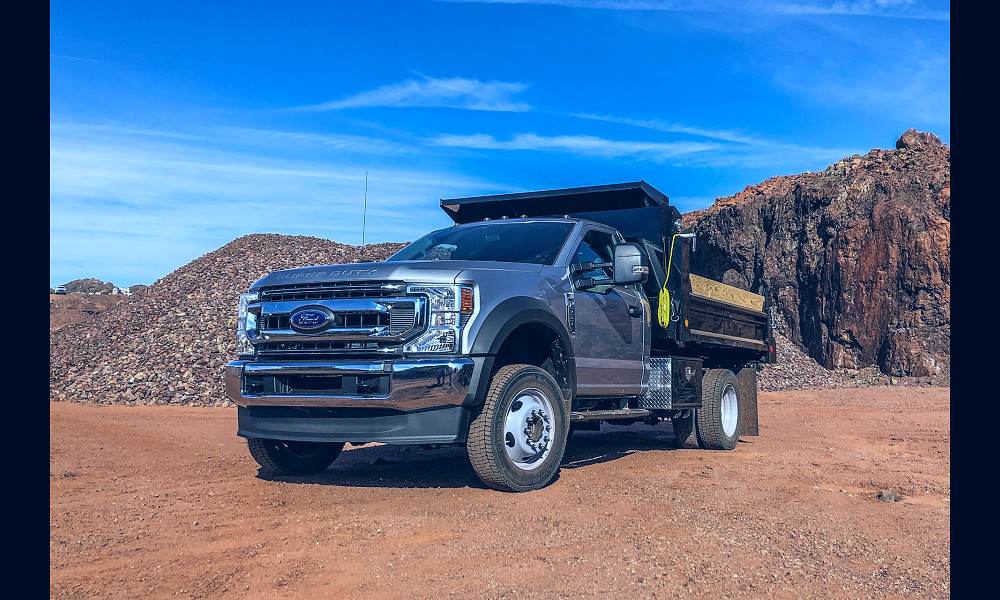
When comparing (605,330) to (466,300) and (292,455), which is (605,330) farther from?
(292,455)

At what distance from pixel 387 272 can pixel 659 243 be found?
3884mm

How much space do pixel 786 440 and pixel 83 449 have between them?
29.3 ft

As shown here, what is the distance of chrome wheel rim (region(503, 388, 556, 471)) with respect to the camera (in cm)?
589

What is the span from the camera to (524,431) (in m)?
5.95

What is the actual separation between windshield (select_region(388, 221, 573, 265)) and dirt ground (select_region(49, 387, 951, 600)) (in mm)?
2003

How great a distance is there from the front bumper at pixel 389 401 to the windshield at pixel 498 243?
5.56ft

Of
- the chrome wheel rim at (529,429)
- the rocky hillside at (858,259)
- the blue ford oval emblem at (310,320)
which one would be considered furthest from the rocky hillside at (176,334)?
the rocky hillside at (858,259)

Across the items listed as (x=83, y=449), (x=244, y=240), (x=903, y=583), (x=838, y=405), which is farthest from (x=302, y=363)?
(x=244, y=240)

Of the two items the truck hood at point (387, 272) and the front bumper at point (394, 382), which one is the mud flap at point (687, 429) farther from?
the front bumper at point (394, 382)

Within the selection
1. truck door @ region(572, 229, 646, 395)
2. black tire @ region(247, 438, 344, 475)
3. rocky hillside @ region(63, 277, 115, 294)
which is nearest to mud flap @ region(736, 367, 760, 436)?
truck door @ region(572, 229, 646, 395)

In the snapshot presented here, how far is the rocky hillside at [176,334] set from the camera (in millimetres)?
17281

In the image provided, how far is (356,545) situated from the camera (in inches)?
171

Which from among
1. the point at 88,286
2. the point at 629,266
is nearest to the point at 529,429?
the point at 629,266

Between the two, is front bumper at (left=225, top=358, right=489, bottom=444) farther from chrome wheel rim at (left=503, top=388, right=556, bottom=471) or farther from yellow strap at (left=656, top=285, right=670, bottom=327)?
yellow strap at (left=656, top=285, right=670, bottom=327)
